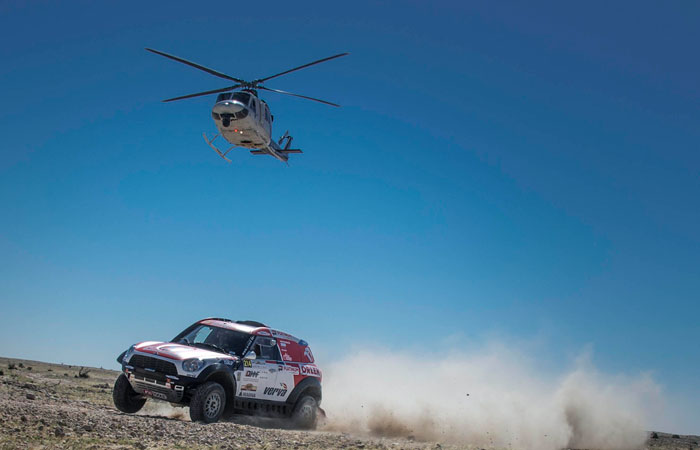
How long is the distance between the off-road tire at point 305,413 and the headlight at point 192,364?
11.1ft

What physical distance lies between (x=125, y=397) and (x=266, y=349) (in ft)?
10.5

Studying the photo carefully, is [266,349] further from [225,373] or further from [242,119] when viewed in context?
[242,119]

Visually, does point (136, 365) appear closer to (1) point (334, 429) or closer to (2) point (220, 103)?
(1) point (334, 429)

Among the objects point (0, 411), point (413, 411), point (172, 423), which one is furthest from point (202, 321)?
point (413, 411)

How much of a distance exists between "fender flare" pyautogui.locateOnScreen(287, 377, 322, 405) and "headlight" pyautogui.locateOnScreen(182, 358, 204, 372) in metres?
3.02

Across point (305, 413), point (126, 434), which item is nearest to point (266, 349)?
point (305, 413)

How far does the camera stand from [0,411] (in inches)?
403

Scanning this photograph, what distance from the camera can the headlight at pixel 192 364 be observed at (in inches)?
482

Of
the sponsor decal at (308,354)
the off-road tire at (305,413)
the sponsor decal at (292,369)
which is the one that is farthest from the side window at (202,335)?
the off-road tire at (305,413)

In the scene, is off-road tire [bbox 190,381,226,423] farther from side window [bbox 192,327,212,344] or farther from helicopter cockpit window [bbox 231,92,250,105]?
helicopter cockpit window [bbox 231,92,250,105]

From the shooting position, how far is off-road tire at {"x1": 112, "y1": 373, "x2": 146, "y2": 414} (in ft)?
43.6

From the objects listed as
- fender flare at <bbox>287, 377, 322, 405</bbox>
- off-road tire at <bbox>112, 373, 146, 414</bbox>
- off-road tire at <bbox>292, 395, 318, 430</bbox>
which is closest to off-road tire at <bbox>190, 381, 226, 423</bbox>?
off-road tire at <bbox>112, 373, 146, 414</bbox>

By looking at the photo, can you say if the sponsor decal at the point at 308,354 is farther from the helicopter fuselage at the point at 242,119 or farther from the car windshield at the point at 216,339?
the helicopter fuselage at the point at 242,119

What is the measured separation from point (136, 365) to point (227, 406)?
209 centimetres
